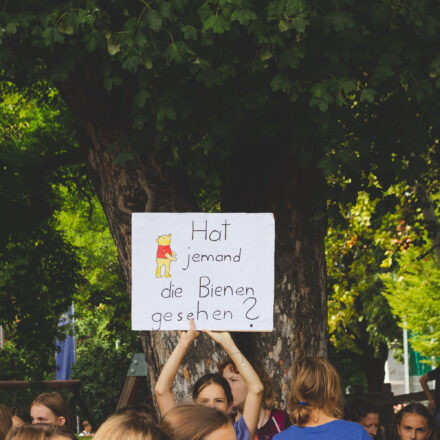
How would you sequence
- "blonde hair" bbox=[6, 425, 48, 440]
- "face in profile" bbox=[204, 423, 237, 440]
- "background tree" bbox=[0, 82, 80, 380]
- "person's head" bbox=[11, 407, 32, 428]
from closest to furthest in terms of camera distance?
"face in profile" bbox=[204, 423, 237, 440], "blonde hair" bbox=[6, 425, 48, 440], "person's head" bbox=[11, 407, 32, 428], "background tree" bbox=[0, 82, 80, 380]

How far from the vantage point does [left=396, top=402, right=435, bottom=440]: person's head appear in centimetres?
643

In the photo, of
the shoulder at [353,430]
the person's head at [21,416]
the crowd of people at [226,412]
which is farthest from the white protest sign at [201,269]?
the person's head at [21,416]

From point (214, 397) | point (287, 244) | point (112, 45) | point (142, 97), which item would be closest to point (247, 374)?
point (214, 397)

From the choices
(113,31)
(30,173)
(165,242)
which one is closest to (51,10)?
(113,31)

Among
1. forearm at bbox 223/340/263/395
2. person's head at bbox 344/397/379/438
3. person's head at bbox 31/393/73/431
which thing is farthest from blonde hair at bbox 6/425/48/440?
person's head at bbox 344/397/379/438

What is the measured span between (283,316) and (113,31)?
2.48 meters

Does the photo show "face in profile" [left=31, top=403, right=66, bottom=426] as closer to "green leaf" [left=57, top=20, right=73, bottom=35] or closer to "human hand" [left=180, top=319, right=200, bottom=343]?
"human hand" [left=180, top=319, right=200, bottom=343]

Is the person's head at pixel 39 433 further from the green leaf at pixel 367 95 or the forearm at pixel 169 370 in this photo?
the green leaf at pixel 367 95

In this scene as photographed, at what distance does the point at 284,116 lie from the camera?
242 inches

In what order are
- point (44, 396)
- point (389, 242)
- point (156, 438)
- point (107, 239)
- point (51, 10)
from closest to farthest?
point (156, 438) → point (51, 10) → point (44, 396) → point (389, 242) → point (107, 239)

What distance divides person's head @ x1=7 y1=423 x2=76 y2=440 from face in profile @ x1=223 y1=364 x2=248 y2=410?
180cm

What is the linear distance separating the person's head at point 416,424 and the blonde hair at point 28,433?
13.0 feet

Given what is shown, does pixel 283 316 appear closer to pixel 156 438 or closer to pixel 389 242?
pixel 156 438

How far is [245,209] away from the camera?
6625mm
